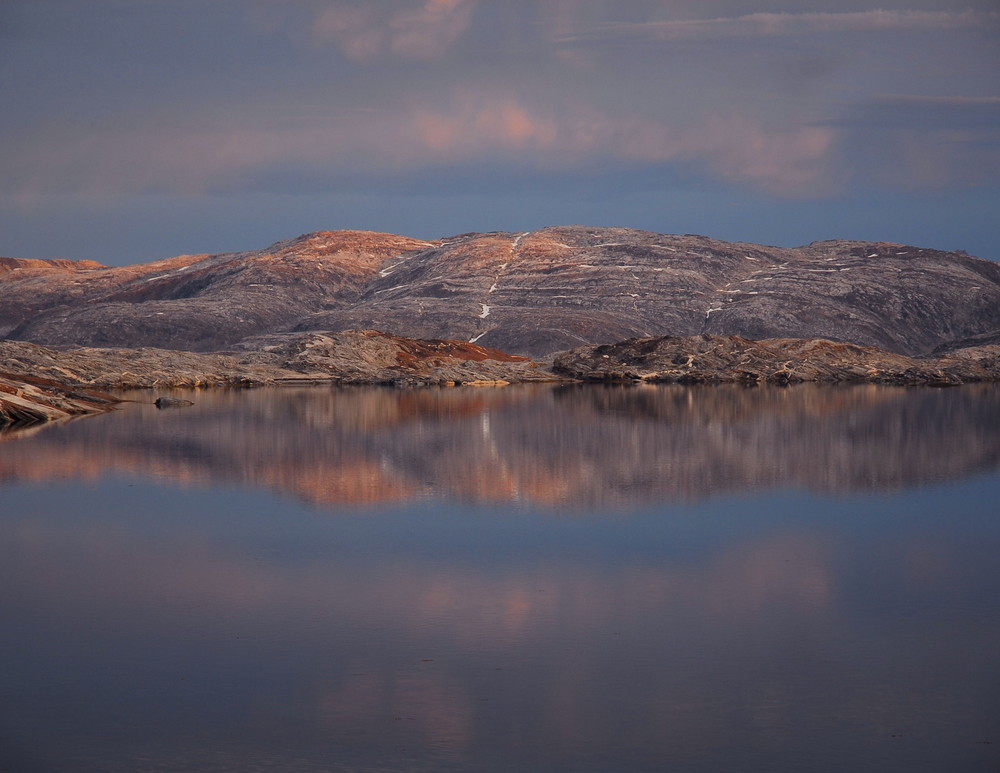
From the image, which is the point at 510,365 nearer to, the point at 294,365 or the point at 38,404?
the point at 294,365

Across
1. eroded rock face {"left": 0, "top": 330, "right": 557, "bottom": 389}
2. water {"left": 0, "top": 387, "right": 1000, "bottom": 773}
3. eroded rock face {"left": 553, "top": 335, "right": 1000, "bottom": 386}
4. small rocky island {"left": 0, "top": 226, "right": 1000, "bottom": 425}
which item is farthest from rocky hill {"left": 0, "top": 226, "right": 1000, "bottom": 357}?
water {"left": 0, "top": 387, "right": 1000, "bottom": 773}

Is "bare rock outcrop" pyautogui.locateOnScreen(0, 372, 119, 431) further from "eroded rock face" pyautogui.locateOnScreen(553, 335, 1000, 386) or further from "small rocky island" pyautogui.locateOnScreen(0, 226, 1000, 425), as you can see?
"eroded rock face" pyautogui.locateOnScreen(553, 335, 1000, 386)

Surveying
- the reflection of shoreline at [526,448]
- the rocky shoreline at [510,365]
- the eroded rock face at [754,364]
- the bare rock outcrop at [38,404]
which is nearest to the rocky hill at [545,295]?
the eroded rock face at [754,364]

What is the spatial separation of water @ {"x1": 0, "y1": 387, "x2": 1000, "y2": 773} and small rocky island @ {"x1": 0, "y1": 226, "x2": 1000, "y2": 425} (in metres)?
53.6

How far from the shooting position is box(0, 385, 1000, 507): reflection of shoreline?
838 inches

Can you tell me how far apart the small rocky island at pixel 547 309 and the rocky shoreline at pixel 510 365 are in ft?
0.69

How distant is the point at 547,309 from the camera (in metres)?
140

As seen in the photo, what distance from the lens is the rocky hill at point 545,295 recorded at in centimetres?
13988

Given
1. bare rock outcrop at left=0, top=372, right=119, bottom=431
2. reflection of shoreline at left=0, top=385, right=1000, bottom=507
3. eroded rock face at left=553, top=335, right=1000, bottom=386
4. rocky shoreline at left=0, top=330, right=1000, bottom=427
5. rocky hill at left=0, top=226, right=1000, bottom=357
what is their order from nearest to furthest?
reflection of shoreline at left=0, top=385, right=1000, bottom=507 → bare rock outcrop at left=0, top=372, right=119, bottom=431 → rocky shoreline at left=0, top=330, right=1000, bottom=427 → eroded rock face at left=553, top=335, right=1000, bottom=386 → rocky hill at left=0, top=226, right=1000, bottom=357

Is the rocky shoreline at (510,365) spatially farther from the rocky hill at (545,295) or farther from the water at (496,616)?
the water at (496,616)

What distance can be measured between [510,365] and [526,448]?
52.3 metres

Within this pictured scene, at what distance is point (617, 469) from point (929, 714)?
1533 centimetres

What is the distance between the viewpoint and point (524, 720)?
809cm

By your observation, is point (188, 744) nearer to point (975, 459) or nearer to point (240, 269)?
point (975, 459)
